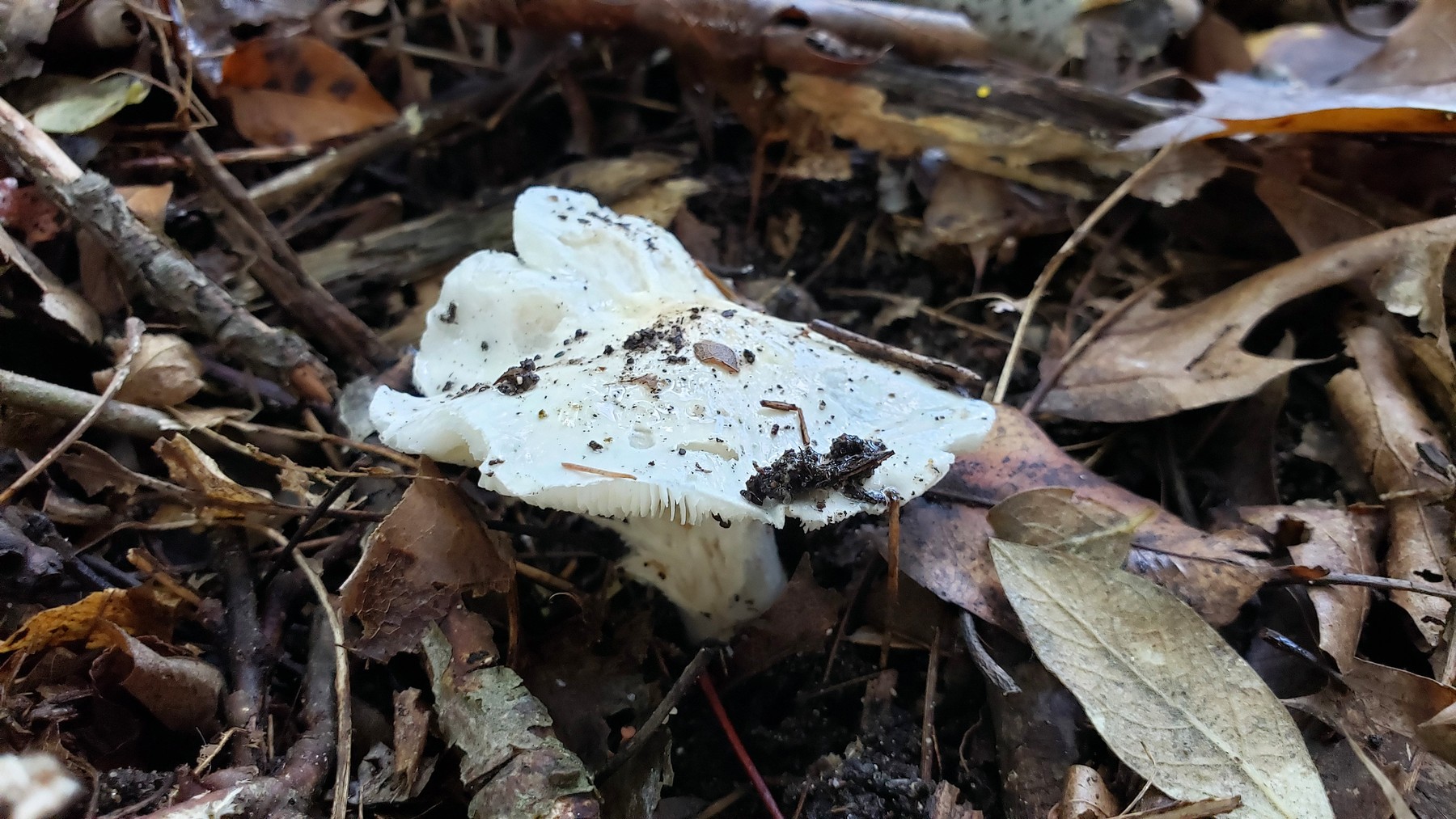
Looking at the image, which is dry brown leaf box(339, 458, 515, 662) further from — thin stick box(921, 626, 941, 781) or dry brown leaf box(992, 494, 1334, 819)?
dry brown leaf box(992, 494, 1334, 819)

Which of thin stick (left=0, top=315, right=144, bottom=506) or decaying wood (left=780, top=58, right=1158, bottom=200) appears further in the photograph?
decaying wood (left=780, top=58, right=1158, bottom=200)

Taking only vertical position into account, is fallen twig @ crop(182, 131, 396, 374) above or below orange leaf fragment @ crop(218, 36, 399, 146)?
below

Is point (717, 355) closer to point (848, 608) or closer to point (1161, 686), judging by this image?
point (848, 608)

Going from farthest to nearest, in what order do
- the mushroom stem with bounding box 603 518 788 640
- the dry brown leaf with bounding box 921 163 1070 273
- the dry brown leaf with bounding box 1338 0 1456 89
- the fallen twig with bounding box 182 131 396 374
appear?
the dry brown leaf with bounding box 921 163 1070 273 → the dry brown leaf with bounding box 1338 0 1456 89 → the fallen twig with bounding box 182 131 396 374 → the mushroom stem with bounding box 603 518 788 640

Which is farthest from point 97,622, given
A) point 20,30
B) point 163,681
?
point 20,30

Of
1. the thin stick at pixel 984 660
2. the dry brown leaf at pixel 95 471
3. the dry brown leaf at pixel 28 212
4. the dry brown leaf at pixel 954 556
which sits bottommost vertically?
the thin stick at pixel 984 660

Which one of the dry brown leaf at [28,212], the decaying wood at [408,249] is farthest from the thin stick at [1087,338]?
the dry brown leaf at [28,212]

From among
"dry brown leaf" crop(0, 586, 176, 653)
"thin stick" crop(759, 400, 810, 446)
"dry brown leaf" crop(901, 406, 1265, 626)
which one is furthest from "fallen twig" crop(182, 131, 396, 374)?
"dry brown leaf" crop(901, 406, 1265, 626)

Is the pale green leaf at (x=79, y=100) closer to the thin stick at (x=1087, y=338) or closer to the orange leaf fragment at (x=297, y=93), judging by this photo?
the orange leaf fragment at (x=297, y=93)

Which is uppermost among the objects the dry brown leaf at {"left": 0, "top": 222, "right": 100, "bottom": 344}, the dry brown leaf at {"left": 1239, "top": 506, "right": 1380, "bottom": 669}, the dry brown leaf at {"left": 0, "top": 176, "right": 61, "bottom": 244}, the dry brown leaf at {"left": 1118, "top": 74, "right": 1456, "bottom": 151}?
the dry brown leaf at {"left": 1118, "top": 74, "right": 1456, "bottom": 151}
